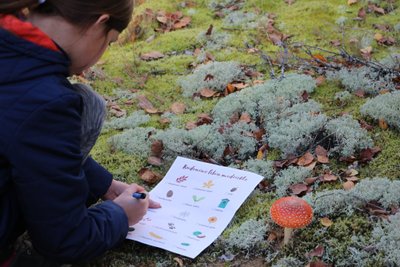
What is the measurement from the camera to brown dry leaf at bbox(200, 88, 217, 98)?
4.12 metres

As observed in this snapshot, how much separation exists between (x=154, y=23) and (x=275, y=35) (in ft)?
4.52

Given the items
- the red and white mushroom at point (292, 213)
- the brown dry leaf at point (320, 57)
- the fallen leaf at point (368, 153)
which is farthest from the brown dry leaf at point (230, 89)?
the red and white mushroom at point (292, 213)

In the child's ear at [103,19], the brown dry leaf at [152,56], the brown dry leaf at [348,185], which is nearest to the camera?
the child's ear at [103,19]

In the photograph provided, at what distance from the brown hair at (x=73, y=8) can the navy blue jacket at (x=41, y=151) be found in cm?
10

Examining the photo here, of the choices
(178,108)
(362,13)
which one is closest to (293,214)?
(178,108)

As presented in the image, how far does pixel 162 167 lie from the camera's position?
329 centimetres

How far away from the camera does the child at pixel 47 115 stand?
6.07 ft

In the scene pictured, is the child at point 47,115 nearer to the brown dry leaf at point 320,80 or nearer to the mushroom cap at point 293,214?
the mushroom cap at point 293,214

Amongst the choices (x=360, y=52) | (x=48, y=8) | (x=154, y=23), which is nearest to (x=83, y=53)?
(x=48, y=8)

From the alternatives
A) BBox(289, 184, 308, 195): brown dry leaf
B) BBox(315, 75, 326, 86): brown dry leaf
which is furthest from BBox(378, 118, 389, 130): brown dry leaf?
BBox(289, 184, 308, 195): brown dry leaf

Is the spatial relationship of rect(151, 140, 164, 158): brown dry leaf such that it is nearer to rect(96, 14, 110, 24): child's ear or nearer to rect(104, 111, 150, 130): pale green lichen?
rect(104, 111, 150, 130): pale green lichen

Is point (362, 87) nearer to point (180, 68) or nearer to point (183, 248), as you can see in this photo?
point (180, 68)

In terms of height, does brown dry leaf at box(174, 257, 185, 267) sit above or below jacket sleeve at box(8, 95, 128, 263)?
below

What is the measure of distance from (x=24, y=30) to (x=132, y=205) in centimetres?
98
